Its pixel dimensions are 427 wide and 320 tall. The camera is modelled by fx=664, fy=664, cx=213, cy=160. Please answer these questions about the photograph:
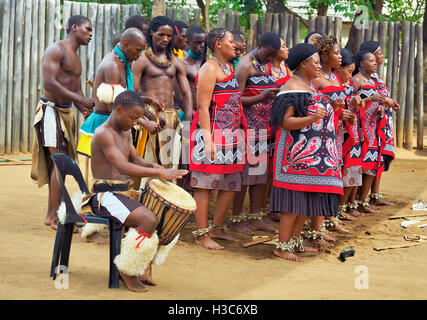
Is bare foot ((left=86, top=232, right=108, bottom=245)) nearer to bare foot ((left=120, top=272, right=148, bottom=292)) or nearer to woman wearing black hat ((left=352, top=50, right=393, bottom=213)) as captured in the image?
bare foot ((left=120, top=272, right=148, bottom=292))

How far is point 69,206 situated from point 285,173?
75.6 inches

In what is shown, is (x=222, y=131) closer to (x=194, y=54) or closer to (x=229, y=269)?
(x=229, y=269)

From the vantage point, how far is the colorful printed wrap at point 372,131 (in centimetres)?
770

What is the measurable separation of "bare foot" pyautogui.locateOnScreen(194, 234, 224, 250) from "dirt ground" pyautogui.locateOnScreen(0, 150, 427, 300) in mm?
93

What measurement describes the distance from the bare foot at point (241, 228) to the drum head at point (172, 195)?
6.64 feet

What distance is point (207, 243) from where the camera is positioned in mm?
6223

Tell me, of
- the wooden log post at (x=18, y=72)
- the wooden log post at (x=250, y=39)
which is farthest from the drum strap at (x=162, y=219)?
the wooden log post at (x=18, y=72)

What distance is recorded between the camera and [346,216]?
7.63 m

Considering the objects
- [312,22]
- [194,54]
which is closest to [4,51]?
[194,54]

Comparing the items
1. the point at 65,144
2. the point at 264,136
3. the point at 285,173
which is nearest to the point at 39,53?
the point at 65,144

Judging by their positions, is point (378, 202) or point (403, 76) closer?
point (378, 202)

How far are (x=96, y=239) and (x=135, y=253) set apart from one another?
1688mm

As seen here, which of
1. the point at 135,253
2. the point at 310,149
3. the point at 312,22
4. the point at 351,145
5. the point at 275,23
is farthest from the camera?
the point at 312,22
